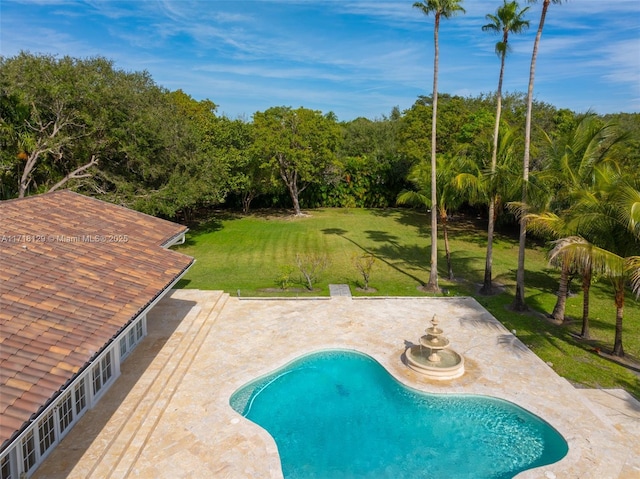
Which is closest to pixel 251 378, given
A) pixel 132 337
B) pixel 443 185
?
pixel 132 337

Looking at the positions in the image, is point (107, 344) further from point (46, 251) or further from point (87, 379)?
point (46, 251)

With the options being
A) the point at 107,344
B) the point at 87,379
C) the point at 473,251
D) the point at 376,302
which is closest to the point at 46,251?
the point at 87,379

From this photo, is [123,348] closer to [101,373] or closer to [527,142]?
[101,373]

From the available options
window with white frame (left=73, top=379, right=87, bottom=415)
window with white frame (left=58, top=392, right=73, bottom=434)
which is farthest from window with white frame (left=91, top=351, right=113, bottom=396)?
window with white frame (left=58, top=392, right=73, bottom=434)

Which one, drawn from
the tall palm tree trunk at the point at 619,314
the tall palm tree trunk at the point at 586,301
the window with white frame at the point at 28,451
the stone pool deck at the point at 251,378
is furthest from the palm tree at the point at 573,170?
the window with white frame at the point at 28,451

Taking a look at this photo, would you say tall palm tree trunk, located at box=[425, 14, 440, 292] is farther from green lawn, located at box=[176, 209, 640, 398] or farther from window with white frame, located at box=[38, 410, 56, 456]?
window with white frame, located at box=[38, 410, 56, 456]

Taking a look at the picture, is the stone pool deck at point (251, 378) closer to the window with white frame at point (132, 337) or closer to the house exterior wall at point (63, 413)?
the house exterior wall at point (63, 413)

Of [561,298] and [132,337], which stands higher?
[561,298]
